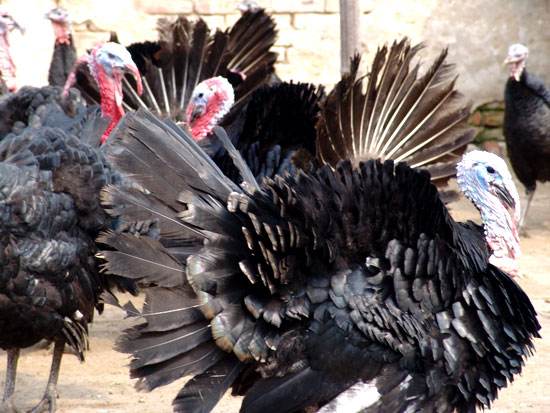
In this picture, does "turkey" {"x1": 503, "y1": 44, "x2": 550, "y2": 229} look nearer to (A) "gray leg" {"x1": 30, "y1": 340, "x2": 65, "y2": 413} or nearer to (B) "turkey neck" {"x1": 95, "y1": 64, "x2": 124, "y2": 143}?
(B) "turkey neck" {"x1": 95, "y1": 64, "x2": 124, "y2": 143}

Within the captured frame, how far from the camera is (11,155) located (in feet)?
14.7

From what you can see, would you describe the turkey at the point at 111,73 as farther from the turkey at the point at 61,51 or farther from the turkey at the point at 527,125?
the turkey at the point at 527,125

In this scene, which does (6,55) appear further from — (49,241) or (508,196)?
(508,196)

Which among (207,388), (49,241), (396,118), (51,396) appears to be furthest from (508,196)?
(51,396)

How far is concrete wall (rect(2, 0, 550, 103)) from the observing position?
9.08 meters

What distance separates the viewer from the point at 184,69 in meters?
6.59

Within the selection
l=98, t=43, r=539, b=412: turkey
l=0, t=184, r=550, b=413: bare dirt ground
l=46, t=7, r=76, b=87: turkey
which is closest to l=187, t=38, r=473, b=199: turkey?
l=0, t=184, r=550, b=413: bare dirt ground

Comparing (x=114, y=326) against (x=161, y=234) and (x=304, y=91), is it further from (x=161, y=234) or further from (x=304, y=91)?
(x=161, y=234)

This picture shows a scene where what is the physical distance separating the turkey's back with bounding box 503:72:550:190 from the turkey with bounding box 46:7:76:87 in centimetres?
322

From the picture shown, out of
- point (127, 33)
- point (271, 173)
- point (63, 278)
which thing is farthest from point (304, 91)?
point (127, 33)

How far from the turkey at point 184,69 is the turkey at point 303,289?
2.75 meters

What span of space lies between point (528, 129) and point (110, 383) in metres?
4.19

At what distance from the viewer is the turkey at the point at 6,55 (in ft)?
24.5

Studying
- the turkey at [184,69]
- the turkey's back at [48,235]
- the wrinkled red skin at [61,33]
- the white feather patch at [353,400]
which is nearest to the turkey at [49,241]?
the turkey's back at [48,235]
